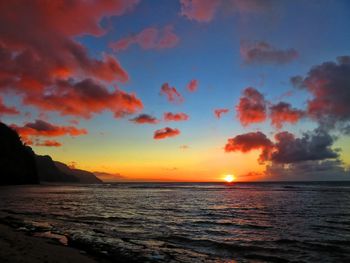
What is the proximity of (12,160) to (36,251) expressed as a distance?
16026 centimetres

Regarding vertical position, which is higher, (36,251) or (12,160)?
(12,160)

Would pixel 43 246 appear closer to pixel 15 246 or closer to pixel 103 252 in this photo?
pixel 15 246

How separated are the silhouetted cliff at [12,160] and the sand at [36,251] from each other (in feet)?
482

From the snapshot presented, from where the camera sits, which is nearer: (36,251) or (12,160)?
(36,251)

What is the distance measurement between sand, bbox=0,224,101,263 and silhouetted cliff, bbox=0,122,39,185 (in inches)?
5780

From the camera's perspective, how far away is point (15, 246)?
17969 millimetres

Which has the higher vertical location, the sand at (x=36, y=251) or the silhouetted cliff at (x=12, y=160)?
the silhouetted cliff at (x=12, y=160)

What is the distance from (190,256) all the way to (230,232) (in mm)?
9785

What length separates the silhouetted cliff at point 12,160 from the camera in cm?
15325

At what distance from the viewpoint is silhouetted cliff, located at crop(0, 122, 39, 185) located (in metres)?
153

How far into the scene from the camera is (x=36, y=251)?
16891mm

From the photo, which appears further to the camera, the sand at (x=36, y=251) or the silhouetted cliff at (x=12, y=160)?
the silhouetted cliff at (x=12, y=160)

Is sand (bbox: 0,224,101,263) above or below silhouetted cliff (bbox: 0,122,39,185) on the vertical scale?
below

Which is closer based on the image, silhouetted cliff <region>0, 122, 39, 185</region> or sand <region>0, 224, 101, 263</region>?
sand <region>0, 224, 101, 263</region>
